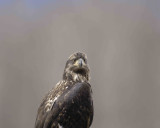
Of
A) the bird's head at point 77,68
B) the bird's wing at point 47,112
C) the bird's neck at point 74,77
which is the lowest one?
the bird's wing at point 47,112

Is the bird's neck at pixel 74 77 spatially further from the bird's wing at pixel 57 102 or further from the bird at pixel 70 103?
the bird's wing at pixel 57 102

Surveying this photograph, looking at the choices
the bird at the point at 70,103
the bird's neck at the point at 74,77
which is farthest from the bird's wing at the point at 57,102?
the bird's neck at the point at 74,77

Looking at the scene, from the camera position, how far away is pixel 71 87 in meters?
6.53

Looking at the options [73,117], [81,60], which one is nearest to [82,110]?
[73,117]

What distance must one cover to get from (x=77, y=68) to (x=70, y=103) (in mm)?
Answer: 456

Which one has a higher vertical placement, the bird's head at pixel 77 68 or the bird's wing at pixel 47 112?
the bird's head at pixel 77 68

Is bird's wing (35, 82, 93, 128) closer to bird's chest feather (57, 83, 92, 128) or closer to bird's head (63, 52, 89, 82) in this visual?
bird's chest feather (57, 83, 92, 128)

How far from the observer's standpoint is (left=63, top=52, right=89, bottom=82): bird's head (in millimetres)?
6664

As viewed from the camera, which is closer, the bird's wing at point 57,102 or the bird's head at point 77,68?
the bird's wing at point 57,102

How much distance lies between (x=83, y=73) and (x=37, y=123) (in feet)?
2.52

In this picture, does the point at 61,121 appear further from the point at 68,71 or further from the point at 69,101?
the point at 68,71

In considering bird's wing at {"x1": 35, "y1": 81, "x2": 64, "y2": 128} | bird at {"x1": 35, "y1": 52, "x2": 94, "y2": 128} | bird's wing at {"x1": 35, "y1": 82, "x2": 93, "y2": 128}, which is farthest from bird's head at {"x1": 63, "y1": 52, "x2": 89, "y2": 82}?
bird's wing at {"x1": 35, "y1": 81, "x2": 64, "y2": 128}

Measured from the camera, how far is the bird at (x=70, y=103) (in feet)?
20.5

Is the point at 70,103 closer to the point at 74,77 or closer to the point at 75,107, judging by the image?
the point at 75,107
